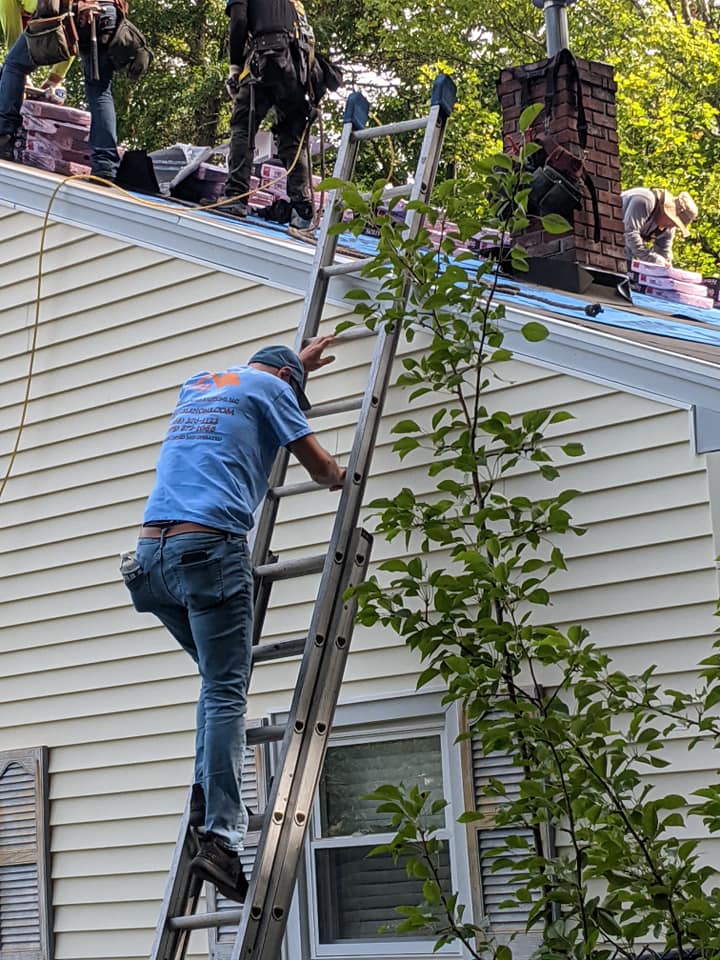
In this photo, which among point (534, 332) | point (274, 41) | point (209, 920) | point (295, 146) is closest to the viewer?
point (209, 920)

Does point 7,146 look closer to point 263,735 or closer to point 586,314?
point 586,314

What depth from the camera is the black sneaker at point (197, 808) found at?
4.84 metres

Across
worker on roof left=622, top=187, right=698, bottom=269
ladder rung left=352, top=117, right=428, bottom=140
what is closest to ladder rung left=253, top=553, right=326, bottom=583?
ladder rung left=352, top=117, right=428, bottom=140

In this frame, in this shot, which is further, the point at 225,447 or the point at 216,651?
the point at 225,447

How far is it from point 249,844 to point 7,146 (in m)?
5.25

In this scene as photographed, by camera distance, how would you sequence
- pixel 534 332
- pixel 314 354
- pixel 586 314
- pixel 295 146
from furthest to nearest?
pixel 295 146 < pixel 586 314 < pixel 314 354 < pixel 534 332

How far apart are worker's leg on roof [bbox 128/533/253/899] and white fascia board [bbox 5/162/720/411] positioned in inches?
60.5

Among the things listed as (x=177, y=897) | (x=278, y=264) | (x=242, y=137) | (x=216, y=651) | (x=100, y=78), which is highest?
(x=100, y=78)

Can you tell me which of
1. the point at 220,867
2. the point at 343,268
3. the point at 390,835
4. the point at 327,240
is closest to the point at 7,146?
the point at 327,240

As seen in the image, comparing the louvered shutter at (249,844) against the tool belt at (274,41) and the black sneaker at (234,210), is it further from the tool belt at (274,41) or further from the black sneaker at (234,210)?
the tool belt at (274,41)

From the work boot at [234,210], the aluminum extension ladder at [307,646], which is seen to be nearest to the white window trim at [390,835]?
the aluminum extension ladder at [307,646]

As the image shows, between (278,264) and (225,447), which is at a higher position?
(278,264)

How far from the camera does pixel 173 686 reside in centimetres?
664

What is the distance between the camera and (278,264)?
6.56 metres
